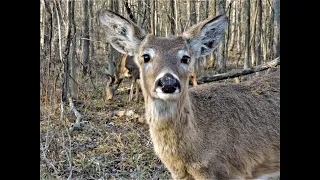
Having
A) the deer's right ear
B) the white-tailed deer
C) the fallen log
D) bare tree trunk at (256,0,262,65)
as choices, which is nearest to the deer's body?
the white-tailed deer

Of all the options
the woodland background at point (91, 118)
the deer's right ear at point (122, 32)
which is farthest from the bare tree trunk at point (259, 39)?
the deer's right ear at point (122, 32)

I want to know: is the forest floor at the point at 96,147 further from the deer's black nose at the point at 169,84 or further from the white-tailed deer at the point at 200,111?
the deer's black nose at the point at 169,84

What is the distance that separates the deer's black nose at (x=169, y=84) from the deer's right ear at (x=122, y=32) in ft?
3.28

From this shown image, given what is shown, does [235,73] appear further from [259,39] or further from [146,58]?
[259,39]

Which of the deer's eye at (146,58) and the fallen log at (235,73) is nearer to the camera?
the deer's eye at (146,58)

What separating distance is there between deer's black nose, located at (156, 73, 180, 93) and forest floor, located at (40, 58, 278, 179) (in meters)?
1.78

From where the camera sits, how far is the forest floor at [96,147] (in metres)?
5.63

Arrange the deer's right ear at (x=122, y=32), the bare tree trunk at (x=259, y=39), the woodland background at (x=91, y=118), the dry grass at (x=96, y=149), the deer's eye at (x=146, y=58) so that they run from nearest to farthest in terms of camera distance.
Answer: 1. the deer's eye at (x=146, y=58)
2. the deer's right ear at (x=122, y=32)
3. the dry grass at (x=96, y=149)
4. the woodland background at (x=91, y=118)
5. the bare tree trunk at (x=259, y=39)

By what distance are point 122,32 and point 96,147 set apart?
2711mm

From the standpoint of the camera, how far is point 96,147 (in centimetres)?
677

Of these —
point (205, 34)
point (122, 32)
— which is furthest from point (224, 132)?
point (122, 32)
